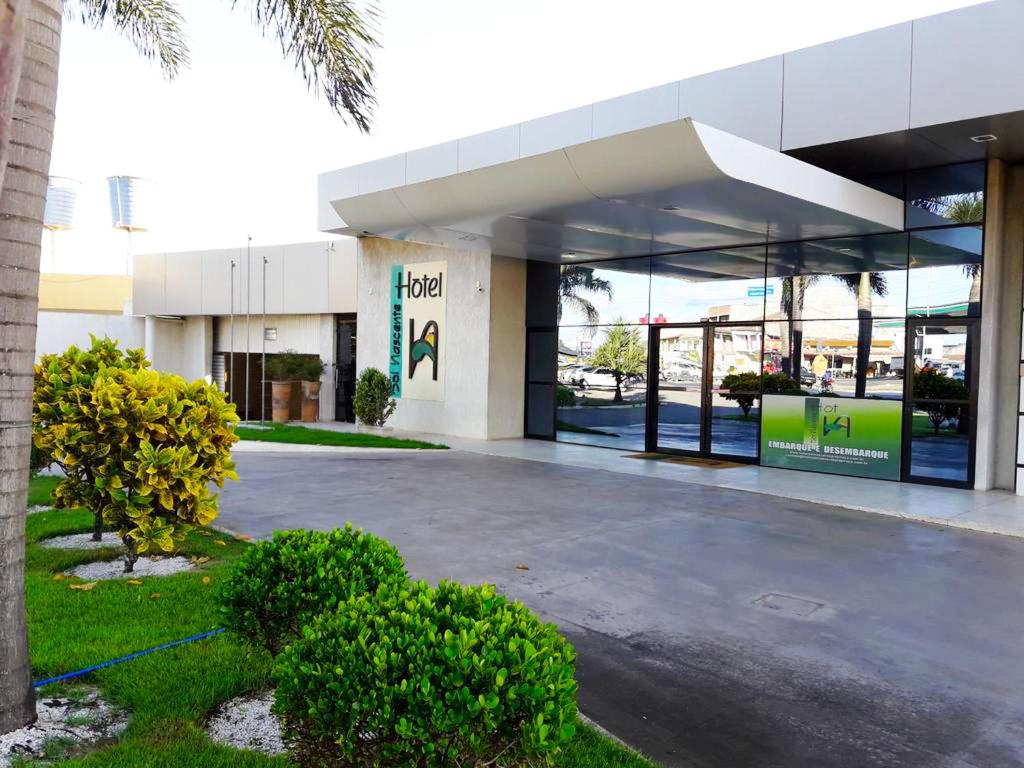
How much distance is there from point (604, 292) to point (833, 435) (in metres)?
5.37

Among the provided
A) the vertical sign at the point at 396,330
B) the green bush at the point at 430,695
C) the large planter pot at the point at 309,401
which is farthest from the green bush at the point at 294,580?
the large planter pot at the point at 309,401

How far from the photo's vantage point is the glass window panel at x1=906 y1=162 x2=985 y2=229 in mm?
10906

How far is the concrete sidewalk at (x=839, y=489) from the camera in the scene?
909 centimetres

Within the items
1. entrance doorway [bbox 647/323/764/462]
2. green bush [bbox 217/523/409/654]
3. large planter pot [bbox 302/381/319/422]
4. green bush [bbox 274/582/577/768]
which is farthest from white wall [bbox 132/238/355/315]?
green bush [bbox 274/582/577/768]

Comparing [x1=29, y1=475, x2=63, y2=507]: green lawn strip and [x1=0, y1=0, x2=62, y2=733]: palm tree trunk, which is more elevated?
[x1=0, y1=0, x2=62, y2=733]: palm tree trunk

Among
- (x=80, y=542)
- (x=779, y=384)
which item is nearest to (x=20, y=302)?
(x=80, y=542)

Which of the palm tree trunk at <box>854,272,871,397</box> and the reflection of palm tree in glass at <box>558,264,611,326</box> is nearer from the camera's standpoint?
the palm tree trunk at <box>854,272,871,397</box>

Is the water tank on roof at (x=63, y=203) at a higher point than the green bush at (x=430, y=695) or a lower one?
higher

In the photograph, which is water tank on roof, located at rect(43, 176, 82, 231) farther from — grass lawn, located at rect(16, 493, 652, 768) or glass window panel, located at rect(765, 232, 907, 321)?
grass lawn, located at rect(16, 493, 652, 768)

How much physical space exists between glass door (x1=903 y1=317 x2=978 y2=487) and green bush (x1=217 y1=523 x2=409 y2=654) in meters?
9.64

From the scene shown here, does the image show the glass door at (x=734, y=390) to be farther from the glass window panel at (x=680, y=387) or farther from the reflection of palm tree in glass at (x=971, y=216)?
the reflection of palm tree in glass at (x=971, y=216)

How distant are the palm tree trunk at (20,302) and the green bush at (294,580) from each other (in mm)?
891

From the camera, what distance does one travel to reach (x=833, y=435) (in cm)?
1223

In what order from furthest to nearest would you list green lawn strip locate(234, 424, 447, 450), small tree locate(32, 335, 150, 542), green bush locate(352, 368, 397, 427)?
green bush locate(352, 368, 397, 427)
green lawn strip locate(234, 424, 447, 450)
small tree locate(32, 335, 150, 542)
